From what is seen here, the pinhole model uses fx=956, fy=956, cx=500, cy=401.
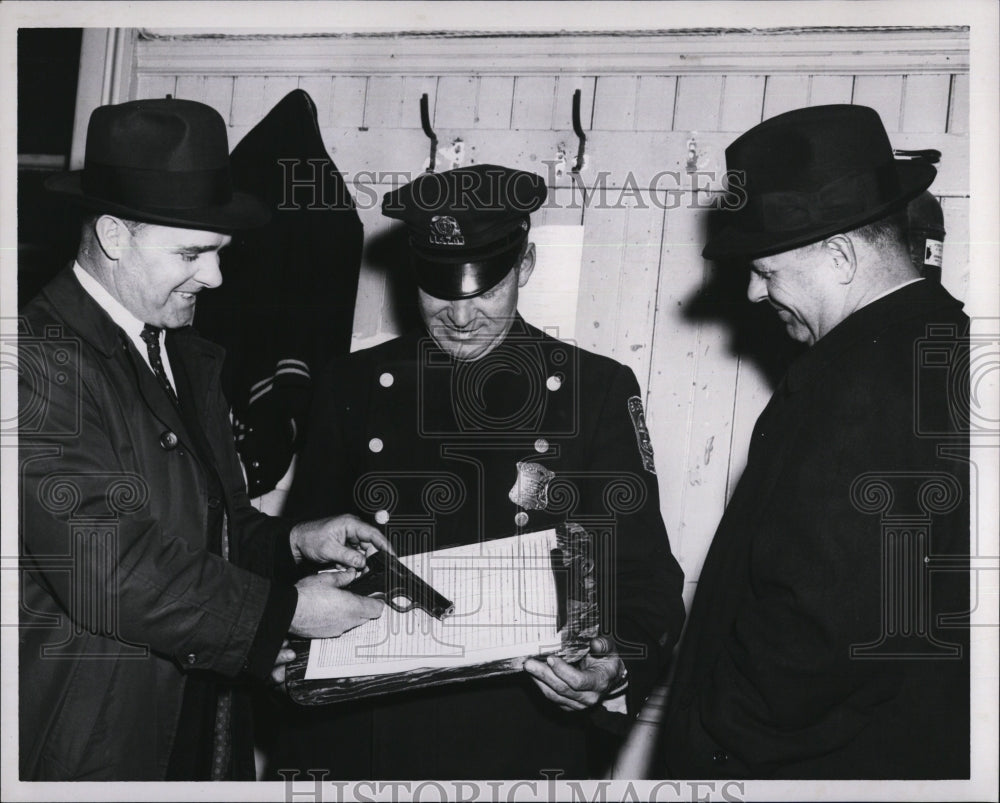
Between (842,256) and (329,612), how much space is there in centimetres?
107

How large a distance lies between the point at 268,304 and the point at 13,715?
90 centimetres

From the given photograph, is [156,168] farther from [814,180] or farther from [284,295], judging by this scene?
[814,180]

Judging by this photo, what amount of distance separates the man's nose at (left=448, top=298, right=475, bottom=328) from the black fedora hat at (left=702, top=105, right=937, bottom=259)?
0.45 meters

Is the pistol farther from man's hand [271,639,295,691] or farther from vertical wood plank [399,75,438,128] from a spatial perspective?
vertical wood plank [399,75,438,128]

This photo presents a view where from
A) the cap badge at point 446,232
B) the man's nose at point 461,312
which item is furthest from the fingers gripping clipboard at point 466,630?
the cap badge at point 446,232

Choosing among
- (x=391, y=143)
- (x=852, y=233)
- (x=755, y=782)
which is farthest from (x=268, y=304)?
(x=755, y=782)

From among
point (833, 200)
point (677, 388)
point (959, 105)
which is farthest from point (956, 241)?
point (677, 388)

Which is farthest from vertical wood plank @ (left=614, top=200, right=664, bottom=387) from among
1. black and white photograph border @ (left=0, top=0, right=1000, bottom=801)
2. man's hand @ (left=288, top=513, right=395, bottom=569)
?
man's hand @ (left=288, top=513, right=395, bottom=569)

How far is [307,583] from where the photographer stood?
5.50 ft

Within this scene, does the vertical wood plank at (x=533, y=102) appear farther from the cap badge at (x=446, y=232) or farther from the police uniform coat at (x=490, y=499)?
the police uniform coat at (x=490, y=499)

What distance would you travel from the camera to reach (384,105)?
201cm

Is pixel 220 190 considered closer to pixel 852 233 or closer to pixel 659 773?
pixel 852 233

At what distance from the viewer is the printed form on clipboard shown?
156 centimetres

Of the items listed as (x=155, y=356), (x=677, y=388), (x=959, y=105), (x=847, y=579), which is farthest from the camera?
(x=677, y=388)
